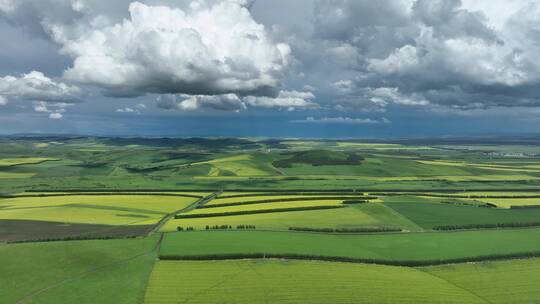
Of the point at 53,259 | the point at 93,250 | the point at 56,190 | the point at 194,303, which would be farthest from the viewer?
the point at 56,190

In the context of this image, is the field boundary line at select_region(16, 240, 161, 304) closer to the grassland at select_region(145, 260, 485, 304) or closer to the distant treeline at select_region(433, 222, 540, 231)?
the grassland at select_region(145, 260, 485, 304)

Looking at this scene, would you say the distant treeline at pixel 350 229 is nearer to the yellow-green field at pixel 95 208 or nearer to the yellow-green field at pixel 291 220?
the yellow-green field at pixel 291 220

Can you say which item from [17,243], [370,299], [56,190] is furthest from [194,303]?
[56,190]

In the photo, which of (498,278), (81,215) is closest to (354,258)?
(498,278)

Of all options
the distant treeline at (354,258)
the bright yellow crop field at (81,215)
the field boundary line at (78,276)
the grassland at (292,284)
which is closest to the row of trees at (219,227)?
the bright yellow crop field at (81,215)

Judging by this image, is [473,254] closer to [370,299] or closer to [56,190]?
[370,299]

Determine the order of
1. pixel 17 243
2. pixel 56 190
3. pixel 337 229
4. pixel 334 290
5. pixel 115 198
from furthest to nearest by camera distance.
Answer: pixel 56 190 < pixel 115 198 < pixel 337 229 < pixel 17 243 < pixel 334 290
